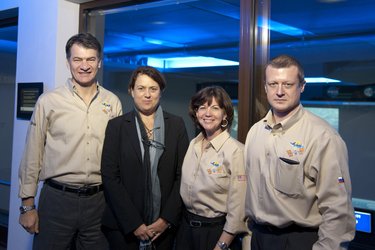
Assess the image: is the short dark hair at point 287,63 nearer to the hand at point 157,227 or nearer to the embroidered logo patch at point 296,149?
the embroidered logo patch at point 296,149

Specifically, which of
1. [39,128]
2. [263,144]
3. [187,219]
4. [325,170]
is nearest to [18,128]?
[39,128]

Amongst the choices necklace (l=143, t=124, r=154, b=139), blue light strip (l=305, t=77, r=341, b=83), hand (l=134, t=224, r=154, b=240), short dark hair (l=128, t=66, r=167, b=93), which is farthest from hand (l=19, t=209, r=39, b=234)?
blue light strip (l=305, t=77, r=341, b=83)

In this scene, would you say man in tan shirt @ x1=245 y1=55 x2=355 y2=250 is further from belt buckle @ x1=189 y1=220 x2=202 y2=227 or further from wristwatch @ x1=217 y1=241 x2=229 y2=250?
belt buckle @ x1=189 y1=220 x2=202 y2=227

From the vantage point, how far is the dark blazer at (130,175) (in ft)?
6.56

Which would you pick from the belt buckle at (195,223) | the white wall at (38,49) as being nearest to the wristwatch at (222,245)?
the belt buckle at (195,223)

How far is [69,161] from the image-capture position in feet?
7.13

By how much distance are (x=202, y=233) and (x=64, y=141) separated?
0.87 metres

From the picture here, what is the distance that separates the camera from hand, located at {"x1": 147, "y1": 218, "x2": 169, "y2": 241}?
201 cm

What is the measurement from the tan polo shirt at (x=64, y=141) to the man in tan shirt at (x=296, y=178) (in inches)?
34.9

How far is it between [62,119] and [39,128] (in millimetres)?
142

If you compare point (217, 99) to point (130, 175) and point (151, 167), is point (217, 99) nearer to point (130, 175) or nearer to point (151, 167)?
point (151, 167)

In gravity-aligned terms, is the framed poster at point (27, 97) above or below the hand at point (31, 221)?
above

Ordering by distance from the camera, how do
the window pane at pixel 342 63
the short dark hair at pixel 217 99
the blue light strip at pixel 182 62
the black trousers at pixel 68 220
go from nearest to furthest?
the short dark hair at pixel 217 99, the black trousers at pixel 68 220, the window pane at pixel 342 63, the blue light strip at pixel 182 62

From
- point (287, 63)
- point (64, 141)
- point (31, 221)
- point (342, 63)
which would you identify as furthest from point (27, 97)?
point (342, 63)
